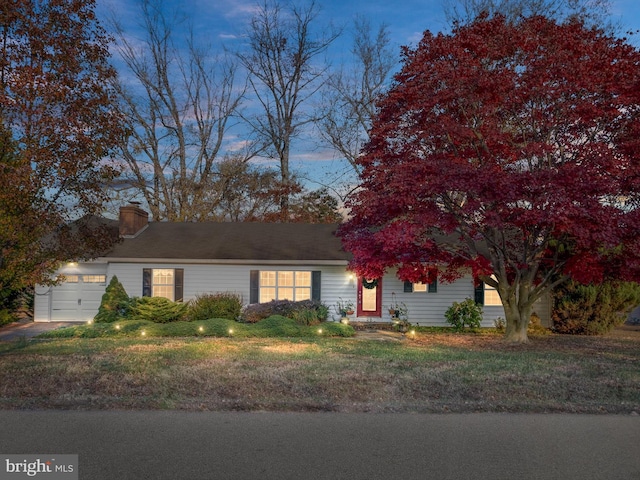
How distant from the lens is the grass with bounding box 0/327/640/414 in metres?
7.52

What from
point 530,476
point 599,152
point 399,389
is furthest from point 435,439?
point 599,152

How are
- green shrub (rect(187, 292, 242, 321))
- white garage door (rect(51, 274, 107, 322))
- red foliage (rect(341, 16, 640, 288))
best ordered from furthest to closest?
white garage door (rect(51, 274, 107, 322))
green shrub (rect(187, 292, 242, 321))
red foliage (rect(341, 16, 640, 288))

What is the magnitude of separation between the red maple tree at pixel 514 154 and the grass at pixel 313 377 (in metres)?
2.66

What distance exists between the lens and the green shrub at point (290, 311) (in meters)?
18.4

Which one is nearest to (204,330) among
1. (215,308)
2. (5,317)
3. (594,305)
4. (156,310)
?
(215,308)

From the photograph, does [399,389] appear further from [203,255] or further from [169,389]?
[203,255]

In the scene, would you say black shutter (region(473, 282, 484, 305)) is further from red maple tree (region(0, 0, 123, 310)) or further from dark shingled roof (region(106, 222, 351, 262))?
red maple tree (region(0, 0, 123, 310))

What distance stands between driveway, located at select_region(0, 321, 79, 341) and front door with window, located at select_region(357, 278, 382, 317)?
9.97 meters

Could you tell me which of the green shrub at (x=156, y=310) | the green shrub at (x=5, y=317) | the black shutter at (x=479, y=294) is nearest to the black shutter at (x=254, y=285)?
the green shrub at (x=156, y=310)

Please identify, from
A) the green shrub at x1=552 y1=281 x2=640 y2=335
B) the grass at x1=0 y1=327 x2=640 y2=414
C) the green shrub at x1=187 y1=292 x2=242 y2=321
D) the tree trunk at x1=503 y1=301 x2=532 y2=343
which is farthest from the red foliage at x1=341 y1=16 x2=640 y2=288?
the green shrub at x1=187 y1=292 x2=242 y2=321

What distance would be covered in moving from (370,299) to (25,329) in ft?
37.5

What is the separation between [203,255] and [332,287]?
4.69 m

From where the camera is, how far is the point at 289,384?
8758 millimetres

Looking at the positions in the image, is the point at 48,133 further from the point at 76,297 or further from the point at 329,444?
the point at 76,297
